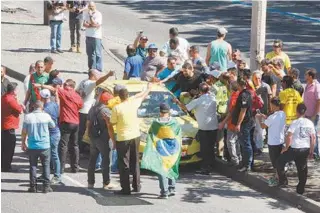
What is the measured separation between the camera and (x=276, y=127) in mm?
15305

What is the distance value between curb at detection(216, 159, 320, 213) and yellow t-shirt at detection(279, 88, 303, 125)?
119 cm

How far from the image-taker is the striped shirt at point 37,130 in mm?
14992

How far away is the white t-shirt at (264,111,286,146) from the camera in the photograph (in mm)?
15312

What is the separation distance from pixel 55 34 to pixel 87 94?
377 inches

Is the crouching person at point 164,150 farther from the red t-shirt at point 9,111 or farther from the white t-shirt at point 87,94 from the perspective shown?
the red t-shirt at point 9,111

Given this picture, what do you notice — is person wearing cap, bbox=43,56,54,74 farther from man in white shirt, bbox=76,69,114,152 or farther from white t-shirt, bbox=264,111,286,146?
white t-shirt, bbox=264,111,286,146

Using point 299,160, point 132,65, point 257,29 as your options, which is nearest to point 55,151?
point 299,160

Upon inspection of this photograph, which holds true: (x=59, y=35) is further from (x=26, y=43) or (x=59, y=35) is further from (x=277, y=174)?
(x=277, y=174)

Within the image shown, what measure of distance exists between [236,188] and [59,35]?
39.4ft

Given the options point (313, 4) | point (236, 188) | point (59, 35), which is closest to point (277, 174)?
point (236, 188)

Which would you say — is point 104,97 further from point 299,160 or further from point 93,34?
point 93,34

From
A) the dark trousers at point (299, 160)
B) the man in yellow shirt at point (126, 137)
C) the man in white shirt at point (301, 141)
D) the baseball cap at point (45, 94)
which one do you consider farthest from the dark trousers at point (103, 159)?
the man in white shirt at point (301, 141)

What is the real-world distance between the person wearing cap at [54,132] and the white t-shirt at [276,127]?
3500 mm

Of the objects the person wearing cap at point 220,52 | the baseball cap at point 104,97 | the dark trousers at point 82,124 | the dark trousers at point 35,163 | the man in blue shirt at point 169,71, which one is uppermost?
the person wearing cap at point 220,52
